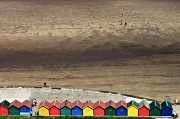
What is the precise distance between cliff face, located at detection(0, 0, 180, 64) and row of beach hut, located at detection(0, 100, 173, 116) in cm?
1268

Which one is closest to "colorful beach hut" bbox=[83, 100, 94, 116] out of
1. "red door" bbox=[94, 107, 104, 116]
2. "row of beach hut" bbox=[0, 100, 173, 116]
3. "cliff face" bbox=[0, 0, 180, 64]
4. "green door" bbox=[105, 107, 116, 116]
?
"row of beach hut" bbox=[0, 100, 173, 116]

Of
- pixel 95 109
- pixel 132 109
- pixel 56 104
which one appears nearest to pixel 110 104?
pixel 95 109

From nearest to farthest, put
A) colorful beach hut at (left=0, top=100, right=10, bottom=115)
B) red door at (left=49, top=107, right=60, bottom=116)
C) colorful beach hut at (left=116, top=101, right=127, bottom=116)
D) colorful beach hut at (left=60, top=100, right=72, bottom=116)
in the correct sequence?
colorful beach hut at (left=116, top=101, right=127, bottom=116) < colorful beach hut at (left=60, top=100, right=72, bottom=116) < red door at (left=49, top=107, right=60, bottom=116) < colorful beach hut at (left=0, top=100, right=10, bottom=115)

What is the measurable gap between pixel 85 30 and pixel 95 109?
22.1 meters

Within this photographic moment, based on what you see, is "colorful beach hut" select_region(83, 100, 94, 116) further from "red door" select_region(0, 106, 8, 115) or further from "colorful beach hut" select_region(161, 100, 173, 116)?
"red door" select_region(0, 106, 8, 115)

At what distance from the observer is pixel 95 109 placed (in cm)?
3541

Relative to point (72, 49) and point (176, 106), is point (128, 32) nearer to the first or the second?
point (72, 49)

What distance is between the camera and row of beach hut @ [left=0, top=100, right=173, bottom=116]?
1388 inches

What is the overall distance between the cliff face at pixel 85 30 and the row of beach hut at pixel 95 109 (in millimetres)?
12681

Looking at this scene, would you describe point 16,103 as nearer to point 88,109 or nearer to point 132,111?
point 88,109

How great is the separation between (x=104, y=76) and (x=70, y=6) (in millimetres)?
24738

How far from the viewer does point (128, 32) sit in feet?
182

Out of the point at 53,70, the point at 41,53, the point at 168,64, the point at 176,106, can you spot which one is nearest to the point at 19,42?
the point at 41,53

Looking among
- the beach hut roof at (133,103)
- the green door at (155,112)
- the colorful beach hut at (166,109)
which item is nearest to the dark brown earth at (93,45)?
the colorful beach hut at (166,109)
